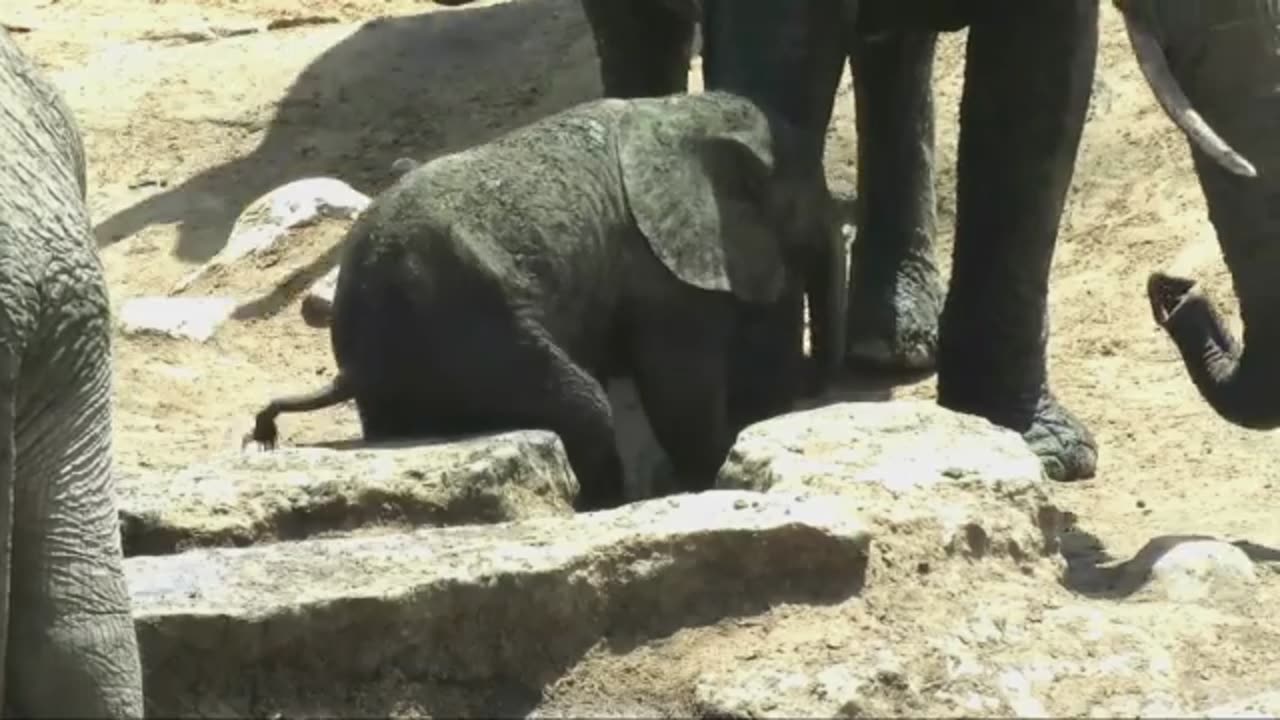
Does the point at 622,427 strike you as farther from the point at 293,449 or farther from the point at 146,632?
the point at 146,632

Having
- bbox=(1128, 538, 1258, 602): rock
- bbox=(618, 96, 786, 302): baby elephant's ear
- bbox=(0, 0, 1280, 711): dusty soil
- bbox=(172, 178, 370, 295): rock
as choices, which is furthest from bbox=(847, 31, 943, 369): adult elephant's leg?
bbox=(1128, 538, 1258, 602): rock

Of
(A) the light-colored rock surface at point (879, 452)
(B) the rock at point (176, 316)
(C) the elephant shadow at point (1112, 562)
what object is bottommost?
(C) the elephant shadow at point (1112, 562)

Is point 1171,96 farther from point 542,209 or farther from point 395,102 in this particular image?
point 395,102

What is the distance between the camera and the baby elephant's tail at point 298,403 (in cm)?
529

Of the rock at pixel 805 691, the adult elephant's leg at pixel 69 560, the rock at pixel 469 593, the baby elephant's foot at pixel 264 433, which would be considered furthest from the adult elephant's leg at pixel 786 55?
the adult elephant's leg at pixel 69 560

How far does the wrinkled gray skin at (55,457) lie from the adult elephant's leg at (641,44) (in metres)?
3.82

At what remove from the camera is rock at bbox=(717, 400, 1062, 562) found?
171 inches

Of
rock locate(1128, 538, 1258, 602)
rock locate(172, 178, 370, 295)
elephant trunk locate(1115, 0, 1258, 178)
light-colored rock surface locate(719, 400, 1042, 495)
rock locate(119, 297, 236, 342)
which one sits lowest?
rock locate(1128, 538, 1258, 602)

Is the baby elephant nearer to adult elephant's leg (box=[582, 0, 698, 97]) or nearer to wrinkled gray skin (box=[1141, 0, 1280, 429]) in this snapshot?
wrinkled gray skin (box=[1141, 0, 1280, 429])

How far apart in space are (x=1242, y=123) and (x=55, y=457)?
8.50 feet

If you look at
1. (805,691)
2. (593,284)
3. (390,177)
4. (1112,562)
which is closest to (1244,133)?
(1112,562)

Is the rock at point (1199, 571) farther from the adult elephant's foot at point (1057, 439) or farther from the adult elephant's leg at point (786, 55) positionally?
the adult elephant's leg at point (786, 55)

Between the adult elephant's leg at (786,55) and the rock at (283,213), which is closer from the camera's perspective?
the adult elephant's leg at (786,55)

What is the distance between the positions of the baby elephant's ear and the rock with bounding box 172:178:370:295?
2462 millimetres
